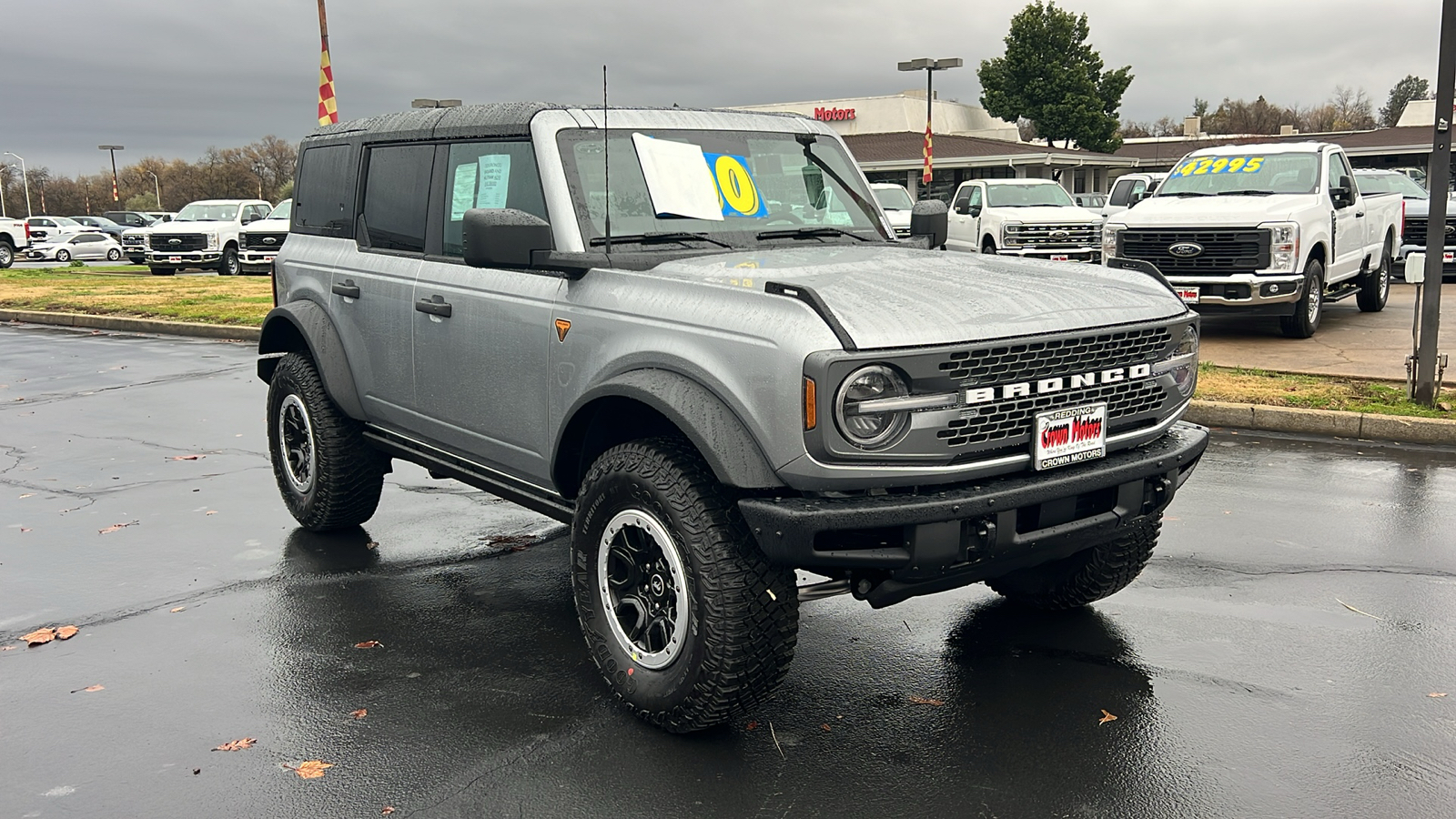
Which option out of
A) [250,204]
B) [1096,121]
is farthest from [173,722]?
[1096,121]

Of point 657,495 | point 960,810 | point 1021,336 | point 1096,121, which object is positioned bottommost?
point 960,810

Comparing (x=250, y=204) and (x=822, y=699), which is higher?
(x=250, y=204)

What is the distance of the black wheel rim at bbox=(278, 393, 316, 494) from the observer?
21.0 feet

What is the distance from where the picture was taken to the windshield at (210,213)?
3012cm

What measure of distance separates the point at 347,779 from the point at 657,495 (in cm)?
129

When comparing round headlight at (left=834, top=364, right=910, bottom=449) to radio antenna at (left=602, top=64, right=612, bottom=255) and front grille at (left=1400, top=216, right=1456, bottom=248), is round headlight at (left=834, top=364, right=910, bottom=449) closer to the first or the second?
radio antenna at (left=602, top=64, right=612, bottom=255)

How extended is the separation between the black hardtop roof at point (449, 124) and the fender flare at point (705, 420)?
1.38 m

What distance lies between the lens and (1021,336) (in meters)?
3.74

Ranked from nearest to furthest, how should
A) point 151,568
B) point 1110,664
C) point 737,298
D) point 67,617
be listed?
1. point 737,298
2. point 1110,664
3. point 67,617
4. point 151,568

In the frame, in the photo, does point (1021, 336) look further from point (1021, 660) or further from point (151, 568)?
point (151, 568)

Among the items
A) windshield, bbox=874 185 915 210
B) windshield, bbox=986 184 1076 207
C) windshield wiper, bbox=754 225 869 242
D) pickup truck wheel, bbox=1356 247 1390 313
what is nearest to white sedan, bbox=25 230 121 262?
windshield, bbox=874 185 915 210

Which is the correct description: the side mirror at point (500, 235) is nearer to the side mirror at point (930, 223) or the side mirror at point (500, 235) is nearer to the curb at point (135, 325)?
the side mirror at point (930, 223)

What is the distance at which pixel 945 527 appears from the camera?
353 centimetres

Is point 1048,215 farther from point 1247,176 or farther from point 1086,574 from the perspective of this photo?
point 1086,574
